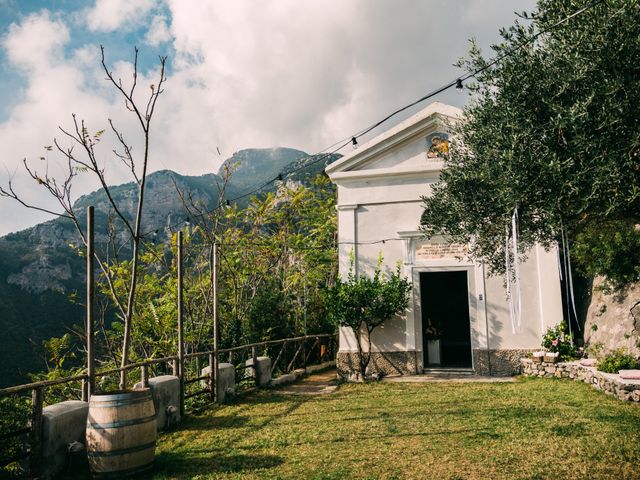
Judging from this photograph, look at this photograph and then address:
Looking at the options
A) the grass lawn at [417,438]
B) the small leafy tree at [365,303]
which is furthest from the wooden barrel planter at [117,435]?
the small leafy tree at [365,303]

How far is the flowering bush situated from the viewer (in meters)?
11.7

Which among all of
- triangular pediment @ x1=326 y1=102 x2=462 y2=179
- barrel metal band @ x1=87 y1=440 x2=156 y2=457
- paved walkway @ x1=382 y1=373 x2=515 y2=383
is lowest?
paved walkway @ x1=382 y1=373 x2=515 y2=383

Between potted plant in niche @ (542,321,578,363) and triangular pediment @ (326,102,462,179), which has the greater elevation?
triangular pediment @ (326,102,462,179)

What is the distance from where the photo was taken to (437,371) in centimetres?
1296

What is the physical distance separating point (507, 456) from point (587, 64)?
4.69 metres

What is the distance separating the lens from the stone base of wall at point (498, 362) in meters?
Result: 12.2

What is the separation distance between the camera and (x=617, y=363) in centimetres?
923

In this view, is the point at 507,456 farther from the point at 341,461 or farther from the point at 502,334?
the point at 502,334

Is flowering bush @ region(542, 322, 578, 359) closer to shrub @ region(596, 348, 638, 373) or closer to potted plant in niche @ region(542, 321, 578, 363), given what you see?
potted plant in niche @ region(542, 321, 578, 363)

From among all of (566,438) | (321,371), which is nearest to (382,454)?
(566,438)

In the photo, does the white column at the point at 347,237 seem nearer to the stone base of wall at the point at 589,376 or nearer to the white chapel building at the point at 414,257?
the white chapel building at the point at 414,257

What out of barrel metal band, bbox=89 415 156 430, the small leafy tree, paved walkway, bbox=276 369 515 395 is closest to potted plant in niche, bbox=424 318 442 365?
paved walkway, bbox=276 369 515 395

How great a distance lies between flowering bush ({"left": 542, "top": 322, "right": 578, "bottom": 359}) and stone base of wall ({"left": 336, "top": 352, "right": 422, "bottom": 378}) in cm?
319

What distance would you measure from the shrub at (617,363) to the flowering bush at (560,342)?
2.02 meters
